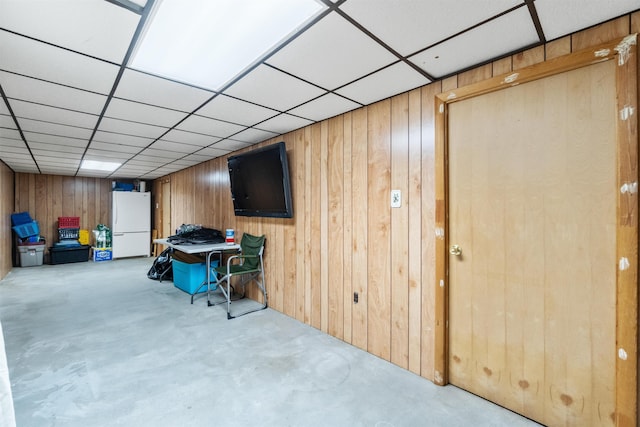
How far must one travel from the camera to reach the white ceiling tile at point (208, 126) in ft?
10.1

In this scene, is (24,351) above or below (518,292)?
below

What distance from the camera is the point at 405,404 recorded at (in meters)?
1.96

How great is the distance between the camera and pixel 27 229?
677 cm

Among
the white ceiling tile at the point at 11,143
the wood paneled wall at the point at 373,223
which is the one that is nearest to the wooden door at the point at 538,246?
the wood paneled wall at the point at 373,223

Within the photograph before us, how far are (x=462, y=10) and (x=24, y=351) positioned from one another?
4165 mm

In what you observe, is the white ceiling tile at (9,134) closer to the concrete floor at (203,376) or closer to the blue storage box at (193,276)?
the concrete floor at (203,376)

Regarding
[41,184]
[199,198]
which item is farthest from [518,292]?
[41,184]

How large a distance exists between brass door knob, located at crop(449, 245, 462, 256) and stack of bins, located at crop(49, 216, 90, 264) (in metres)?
8.55

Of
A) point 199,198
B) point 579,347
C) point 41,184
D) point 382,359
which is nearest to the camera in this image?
point 579,347

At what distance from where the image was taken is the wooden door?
158 cm

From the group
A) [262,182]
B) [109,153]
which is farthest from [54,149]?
[262,182]

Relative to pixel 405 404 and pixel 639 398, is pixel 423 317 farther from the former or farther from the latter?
pixel 639 398

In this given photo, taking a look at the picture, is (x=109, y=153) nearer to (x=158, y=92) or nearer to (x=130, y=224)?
(x=158, y=92)

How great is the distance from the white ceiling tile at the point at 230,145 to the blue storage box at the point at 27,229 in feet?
19.1
